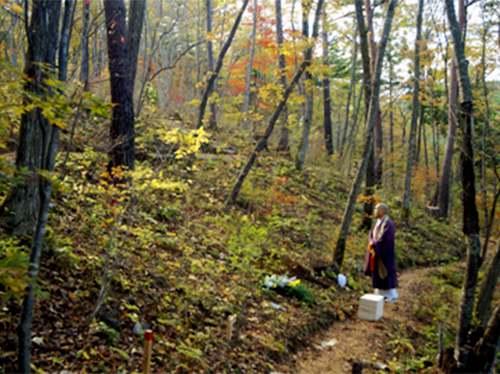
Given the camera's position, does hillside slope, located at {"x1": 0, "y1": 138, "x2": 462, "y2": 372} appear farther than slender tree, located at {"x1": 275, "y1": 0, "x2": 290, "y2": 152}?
No

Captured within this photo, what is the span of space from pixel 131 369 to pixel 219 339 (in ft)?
4.18

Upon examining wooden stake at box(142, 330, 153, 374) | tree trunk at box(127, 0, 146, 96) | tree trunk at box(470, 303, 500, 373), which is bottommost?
tree trunk at box(470, 303, 500, 373)

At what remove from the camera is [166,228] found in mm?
6543

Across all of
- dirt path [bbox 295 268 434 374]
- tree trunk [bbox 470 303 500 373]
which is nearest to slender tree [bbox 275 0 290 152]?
dirt path [bbox 295 268 434 374]

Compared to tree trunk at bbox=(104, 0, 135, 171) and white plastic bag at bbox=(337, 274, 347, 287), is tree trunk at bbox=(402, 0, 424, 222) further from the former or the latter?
tree trunk at bbox=(104, 0, 135, 171)

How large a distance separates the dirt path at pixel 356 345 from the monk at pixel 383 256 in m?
0.52

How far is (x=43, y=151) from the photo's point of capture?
7.50 feet

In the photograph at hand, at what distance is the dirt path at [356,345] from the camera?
15.6ft

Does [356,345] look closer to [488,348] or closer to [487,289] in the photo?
[488,348]

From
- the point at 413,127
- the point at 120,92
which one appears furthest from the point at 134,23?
the point at 413,127

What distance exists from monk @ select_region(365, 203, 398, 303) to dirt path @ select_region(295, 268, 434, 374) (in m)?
0.52

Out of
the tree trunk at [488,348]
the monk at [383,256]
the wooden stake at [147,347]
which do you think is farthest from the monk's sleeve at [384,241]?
the wooden stake at [147,347]

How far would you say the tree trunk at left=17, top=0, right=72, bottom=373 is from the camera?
2252mm

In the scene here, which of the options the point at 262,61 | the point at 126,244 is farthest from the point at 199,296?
the point at 262,61
